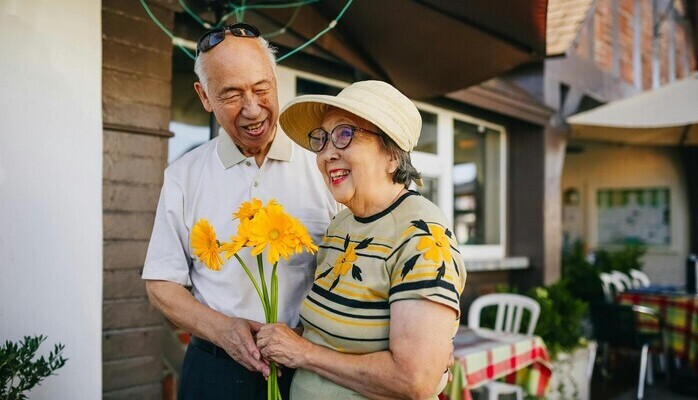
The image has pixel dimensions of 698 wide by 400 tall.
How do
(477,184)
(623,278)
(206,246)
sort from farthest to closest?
(623,278) < (477,184) < (206,246)

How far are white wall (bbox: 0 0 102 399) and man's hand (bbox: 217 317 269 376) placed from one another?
1.13 m

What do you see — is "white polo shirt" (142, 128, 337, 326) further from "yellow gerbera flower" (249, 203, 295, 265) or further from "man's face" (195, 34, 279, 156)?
"yellow gerbera flower" (249, 203, 295, 265)

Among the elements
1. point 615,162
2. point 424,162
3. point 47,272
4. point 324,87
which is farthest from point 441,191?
point 615,162

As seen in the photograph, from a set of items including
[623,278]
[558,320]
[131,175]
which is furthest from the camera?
[623,278]

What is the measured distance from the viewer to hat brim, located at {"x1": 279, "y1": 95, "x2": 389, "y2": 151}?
4.46 feet

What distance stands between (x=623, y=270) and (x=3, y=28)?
7469 mm

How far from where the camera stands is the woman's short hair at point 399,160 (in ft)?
4.67

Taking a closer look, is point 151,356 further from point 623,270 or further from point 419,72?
A: point 623,270

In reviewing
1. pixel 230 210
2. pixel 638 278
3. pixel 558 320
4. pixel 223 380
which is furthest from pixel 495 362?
pixel 638 278

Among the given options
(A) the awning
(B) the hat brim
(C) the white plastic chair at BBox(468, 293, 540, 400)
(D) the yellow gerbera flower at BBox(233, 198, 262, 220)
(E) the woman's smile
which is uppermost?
(A) the awning

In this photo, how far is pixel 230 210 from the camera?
1685 millimetres

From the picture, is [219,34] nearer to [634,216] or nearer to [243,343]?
[243,343]

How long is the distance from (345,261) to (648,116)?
5.34 metres

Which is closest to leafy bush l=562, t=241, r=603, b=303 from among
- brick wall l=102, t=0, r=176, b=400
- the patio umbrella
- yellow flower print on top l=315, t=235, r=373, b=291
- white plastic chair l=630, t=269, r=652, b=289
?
white plastic chair l=630, t=269, r=652, b=289
